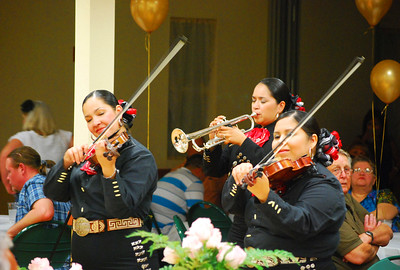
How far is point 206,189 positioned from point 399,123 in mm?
4127

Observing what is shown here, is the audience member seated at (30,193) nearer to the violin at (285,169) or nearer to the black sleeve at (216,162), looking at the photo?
the black sleeve at (216,162)

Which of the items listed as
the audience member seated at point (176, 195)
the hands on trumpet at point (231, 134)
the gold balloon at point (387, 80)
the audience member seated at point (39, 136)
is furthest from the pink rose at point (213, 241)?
the audience member seated at point (39, 136)

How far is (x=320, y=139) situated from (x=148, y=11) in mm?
2729

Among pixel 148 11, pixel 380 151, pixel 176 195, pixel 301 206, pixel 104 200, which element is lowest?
pixel 380 151

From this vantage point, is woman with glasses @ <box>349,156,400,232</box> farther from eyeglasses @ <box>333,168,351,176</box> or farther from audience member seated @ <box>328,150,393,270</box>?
audience member seated @ <box>328,150,393,270</box>

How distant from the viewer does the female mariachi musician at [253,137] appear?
3180 mm

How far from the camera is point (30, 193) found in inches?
146

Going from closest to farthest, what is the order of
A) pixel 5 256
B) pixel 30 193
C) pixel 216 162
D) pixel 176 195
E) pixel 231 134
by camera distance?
pixel 5 256
pixel 231 134
pixel 216 162
pixel 30 193
pixel 176 195

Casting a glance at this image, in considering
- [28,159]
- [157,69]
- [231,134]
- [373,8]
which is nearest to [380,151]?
[373,8]

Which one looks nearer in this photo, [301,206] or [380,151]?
[301,206]

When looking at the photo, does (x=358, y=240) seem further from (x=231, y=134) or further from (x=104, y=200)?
(x=104, y=200)

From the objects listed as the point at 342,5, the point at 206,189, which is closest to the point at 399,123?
the point at 342,5

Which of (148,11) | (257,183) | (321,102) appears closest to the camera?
Result: (257,183)

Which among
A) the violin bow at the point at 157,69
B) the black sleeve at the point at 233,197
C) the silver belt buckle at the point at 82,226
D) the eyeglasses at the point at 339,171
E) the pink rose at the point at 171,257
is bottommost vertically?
the silver belt buckle at the point at 82,226
